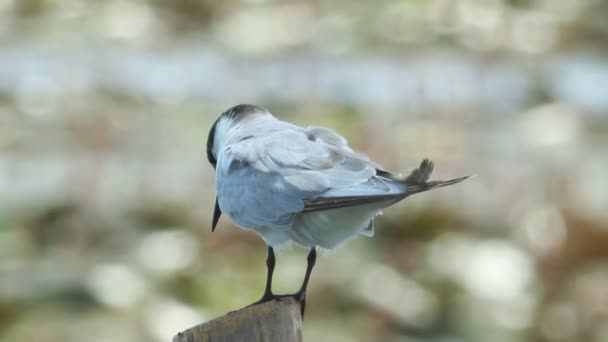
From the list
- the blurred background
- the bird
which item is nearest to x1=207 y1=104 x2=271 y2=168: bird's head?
the bird

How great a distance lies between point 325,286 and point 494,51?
10.1ft

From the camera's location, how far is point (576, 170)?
723 cm

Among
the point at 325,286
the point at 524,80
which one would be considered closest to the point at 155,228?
the point at 325,286

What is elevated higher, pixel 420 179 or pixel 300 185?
pixel 420 179

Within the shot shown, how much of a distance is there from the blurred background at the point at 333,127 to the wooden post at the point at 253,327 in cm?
278

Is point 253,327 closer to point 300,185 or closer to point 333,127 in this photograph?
point 300,185

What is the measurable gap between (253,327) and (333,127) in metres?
4.36

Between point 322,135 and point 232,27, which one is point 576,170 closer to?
point 232,27

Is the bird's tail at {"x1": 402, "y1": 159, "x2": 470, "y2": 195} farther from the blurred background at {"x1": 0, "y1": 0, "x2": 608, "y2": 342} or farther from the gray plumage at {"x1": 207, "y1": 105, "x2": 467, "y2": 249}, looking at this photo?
the blurred background at {"x1": 0, "y1": 0, "x2": 608, "y2": 342}

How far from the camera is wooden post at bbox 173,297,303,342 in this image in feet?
9.50

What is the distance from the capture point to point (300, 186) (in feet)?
10.5

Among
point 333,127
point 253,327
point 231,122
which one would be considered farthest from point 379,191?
point 333,127

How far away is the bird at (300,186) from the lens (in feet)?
10.2

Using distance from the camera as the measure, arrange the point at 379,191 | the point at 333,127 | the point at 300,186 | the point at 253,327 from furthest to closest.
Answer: the point at 333,127, the point at 300,186, the point at 379,191, the point at 253,327
